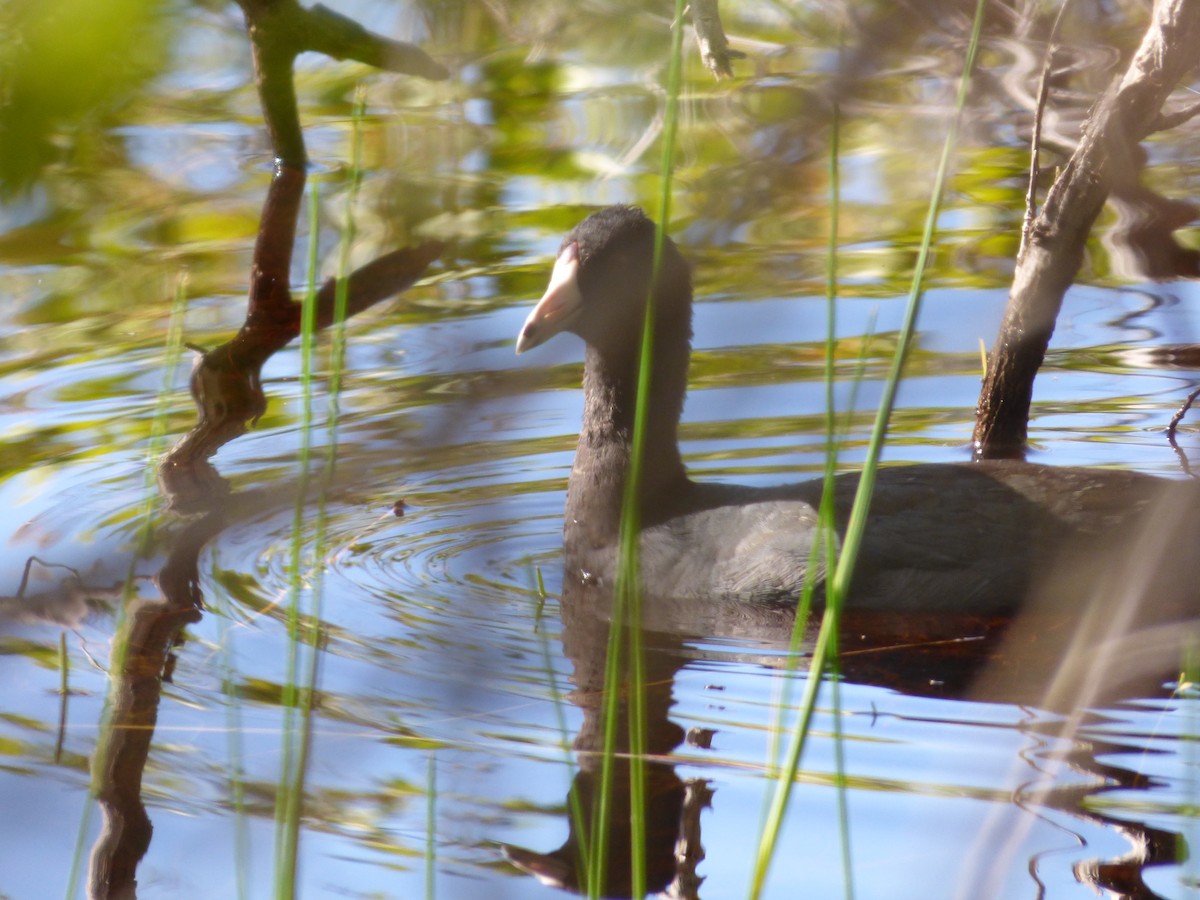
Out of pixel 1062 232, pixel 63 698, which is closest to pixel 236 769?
pixel 63 698

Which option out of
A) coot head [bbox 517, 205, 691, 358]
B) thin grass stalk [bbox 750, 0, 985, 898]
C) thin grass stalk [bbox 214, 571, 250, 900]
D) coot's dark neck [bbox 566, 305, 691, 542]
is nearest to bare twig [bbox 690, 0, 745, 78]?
thin grass stalk [bbox 750, 0, 985, 898]

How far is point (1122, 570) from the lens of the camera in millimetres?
3600

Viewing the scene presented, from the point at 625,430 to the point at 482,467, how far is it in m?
0.99

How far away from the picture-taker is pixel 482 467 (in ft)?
16.4

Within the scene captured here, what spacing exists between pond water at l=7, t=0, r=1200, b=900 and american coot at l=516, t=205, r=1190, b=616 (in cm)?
25

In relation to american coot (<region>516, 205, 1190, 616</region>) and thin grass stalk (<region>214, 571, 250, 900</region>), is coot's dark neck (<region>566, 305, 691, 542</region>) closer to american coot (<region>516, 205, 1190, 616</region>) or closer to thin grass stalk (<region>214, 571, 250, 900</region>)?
american coot (<region>516, 205, 1190, 616</region>)

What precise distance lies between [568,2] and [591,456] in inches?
134

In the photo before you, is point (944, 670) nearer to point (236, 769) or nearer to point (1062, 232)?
point (1062, 232)

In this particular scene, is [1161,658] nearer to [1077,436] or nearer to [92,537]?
[1077,436]

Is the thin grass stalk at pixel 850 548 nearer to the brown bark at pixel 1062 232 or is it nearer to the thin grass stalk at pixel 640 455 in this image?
the thin grass stalk at pixel 640 455

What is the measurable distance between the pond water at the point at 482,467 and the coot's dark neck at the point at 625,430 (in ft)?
0.94

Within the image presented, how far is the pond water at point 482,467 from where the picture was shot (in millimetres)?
847

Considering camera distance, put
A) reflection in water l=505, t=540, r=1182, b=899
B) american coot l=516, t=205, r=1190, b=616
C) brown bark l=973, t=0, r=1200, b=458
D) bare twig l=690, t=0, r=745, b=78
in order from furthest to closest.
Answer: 1. american coot l=516, t=205, r=1190, b=616
2. brown bark l=973, t=0, r=1200, b=458
3. reflection in water l=505, t=540, r=1182, b=899
4. bare twig l=690, t=0, r=745, b=78

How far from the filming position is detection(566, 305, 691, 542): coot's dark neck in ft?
13.5
